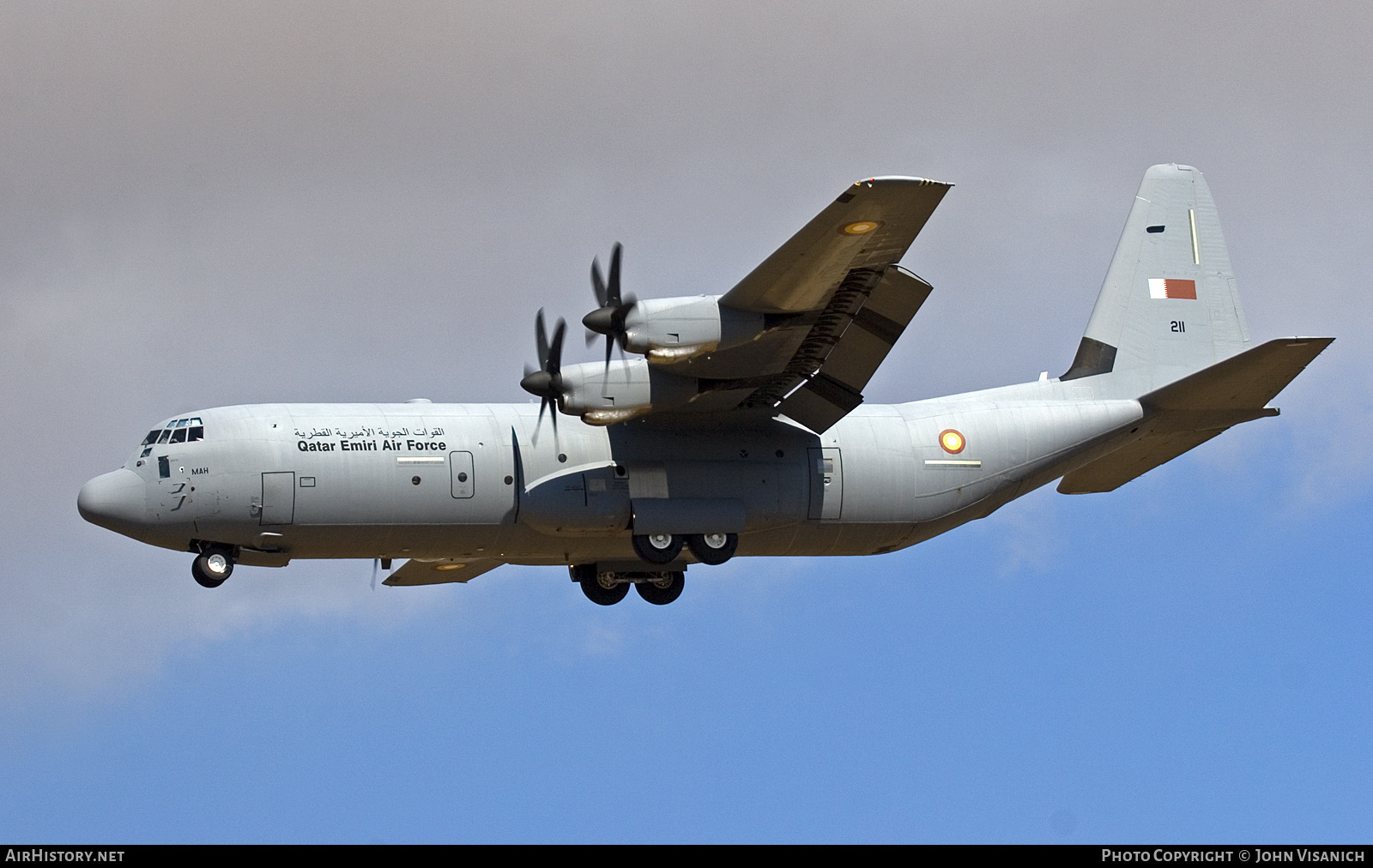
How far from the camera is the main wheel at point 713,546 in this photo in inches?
1068

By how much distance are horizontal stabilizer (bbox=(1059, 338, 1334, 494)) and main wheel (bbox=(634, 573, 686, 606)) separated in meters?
6.71

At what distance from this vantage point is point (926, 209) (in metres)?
23.4

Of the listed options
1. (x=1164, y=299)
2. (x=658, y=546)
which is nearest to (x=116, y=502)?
(x=658, y=546)

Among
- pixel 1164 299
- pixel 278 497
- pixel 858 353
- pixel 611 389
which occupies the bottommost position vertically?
pixel 278 497

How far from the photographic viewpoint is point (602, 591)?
29359 millimetres

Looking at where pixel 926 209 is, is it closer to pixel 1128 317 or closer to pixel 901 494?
pixel 901 494

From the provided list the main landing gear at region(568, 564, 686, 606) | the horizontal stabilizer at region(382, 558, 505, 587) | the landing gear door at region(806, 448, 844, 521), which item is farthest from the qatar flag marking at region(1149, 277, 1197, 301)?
the horizontal stabilizer at region(382, 558, 505, 587)

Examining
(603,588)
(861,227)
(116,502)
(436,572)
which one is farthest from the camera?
(436,572)

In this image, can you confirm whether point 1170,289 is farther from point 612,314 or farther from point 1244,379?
point 612,314

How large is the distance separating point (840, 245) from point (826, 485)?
503cm

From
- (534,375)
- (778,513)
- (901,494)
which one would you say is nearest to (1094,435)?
(901,494)

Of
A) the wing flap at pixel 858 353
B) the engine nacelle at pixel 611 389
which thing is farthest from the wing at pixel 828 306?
the engine nacelle at pixel 611 389

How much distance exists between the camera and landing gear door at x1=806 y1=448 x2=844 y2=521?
27.6 metres

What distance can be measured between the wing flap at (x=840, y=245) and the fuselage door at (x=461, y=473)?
15.1 ft
